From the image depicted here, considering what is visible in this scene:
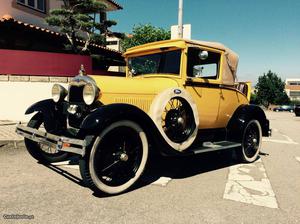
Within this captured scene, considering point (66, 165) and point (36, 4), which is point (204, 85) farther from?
point (36, 4)

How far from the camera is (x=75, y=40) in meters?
13.4

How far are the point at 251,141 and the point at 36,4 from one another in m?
13.0

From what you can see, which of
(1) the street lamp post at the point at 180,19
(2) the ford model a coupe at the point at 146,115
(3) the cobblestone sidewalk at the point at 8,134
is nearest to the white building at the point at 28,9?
(1) the street lamp post at the point at 180,19

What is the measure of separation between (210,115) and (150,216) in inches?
99.1

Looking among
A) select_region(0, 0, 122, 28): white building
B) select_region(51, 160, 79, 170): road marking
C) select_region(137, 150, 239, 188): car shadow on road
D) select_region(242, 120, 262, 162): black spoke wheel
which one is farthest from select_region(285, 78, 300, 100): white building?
select_region(51, 160, 79, 170): road marking

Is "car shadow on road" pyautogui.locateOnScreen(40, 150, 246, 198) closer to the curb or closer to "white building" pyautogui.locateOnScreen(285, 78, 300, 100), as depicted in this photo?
the curb

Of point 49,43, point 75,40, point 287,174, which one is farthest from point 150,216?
point 49,43

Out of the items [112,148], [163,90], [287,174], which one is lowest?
[287,174]

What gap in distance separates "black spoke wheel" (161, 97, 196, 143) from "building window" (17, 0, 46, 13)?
11352mm

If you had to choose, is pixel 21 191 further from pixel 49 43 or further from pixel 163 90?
pixel 49 43

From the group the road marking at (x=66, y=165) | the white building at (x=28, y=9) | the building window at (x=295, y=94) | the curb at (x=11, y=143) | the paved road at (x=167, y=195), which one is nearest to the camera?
the paved road at (x=167, y=195)

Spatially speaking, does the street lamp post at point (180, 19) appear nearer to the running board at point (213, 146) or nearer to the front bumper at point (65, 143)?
the running board at point (213, 146)

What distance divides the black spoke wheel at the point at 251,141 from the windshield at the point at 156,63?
1.93 meters

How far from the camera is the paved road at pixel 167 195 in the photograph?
9.69 feet
